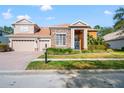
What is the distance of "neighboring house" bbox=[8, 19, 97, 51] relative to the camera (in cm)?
3400

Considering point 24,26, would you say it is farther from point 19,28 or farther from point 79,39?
point 79,39

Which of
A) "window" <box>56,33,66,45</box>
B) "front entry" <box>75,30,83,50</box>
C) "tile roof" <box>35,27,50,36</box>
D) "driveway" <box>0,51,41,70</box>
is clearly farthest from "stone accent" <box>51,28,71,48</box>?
"driveway" <box>0,51,41,70</box>

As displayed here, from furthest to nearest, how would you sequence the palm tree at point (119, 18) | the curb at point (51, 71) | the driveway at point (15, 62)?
the palm tree at point (119, 18) → the driveway at point (15, 62) → the curb at point (51, 71)

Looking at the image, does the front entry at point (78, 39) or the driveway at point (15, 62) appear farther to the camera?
the front entry at point (78, 39)

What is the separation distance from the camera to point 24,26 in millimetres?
38094

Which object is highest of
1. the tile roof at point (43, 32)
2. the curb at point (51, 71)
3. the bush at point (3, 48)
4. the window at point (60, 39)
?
the tile roof at point (43, 32)

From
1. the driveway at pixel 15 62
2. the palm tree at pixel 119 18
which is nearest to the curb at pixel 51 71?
the driveway at pixel 15 62

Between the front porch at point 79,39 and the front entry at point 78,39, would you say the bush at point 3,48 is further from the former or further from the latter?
the front entry at point 78,39

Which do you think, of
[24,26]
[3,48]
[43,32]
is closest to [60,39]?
[43,32]

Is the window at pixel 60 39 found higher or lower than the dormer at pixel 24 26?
lower

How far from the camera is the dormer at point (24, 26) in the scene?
37.9 m

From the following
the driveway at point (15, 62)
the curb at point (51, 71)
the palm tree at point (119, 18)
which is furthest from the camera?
the palm tree at point (119, 18)

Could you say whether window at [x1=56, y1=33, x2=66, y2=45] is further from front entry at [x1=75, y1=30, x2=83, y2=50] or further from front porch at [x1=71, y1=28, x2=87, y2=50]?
front entry at [x1=75, y1=30, x2=83, y2=50]
